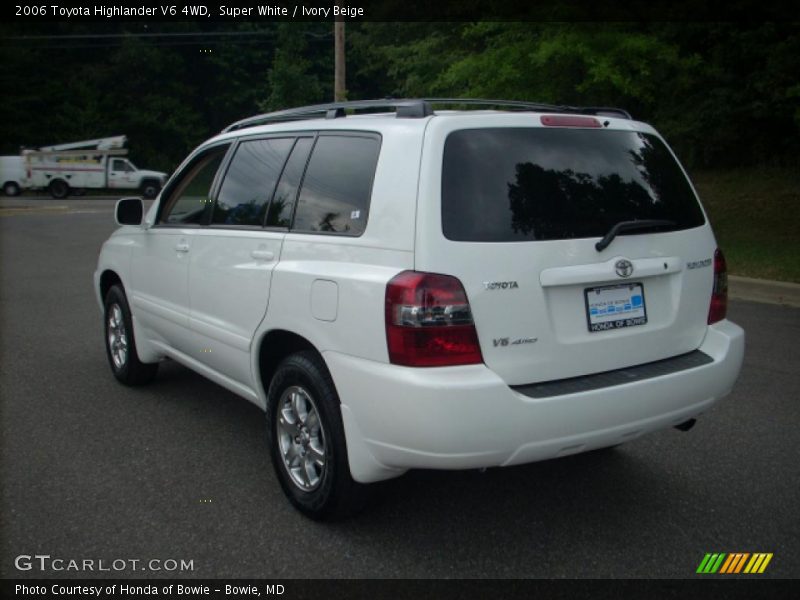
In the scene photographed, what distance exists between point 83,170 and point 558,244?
122ft

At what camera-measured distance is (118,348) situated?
5668mm

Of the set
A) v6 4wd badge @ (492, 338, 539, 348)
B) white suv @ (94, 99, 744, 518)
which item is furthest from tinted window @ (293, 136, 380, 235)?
v6 4wd badge @ (492, 338, 539, 348)

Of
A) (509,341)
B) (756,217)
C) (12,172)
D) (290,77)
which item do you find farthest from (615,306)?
(12,172)

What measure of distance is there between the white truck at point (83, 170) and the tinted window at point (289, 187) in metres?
35.8

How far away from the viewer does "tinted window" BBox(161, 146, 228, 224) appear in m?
4.58

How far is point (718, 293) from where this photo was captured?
368 cm

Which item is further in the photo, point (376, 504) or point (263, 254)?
point (263, 254)

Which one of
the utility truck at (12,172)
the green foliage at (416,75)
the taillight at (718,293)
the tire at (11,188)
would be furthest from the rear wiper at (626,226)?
the tire at (11,188)

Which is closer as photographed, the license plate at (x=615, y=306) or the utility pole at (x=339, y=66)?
the license plate at (x=615, y=306)

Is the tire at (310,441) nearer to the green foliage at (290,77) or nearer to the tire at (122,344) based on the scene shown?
the tire at (122,344)

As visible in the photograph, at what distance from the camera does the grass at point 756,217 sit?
11016 mm

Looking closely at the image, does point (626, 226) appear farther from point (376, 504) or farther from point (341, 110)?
point (376, 504)

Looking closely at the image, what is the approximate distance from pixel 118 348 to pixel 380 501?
120 inches

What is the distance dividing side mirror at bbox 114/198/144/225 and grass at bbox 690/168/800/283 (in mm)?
8064
